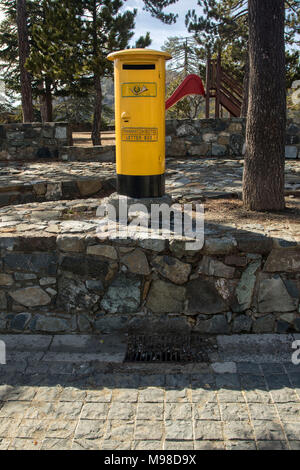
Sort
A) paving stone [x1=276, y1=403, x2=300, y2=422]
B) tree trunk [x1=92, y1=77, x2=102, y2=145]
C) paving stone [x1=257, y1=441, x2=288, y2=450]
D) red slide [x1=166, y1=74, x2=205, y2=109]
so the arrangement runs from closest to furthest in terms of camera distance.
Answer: paving stone [x1=257, y1=441, x2=288, y2=450]
paving stone [x1=276, y1=403, x2=300, y2=422]
red slide [x1=166, y1=74, x2=205, y2=109]
tree trunk [x1=92, y1=77, x2=102, y2=145]

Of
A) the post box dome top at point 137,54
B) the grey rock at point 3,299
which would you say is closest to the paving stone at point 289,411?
the grey rock at point 3,299

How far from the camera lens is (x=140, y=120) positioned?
13.7 ft

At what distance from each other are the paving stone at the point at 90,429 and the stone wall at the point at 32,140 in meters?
8.22

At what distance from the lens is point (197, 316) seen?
3.77m

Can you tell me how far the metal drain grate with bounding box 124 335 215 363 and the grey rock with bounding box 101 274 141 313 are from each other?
0.28m

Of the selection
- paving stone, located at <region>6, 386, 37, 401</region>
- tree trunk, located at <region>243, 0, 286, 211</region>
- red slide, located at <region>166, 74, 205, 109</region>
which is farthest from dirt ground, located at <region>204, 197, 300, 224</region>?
red slide, located at <region>166, 74, 205, 109</region>

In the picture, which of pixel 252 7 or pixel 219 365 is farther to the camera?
pixel 252 7

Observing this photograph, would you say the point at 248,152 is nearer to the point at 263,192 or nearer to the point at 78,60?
the point at 263,192

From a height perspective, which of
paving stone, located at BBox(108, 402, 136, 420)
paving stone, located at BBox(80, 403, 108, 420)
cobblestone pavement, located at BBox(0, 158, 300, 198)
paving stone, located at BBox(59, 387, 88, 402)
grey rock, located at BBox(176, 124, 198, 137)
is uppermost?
grey rock, located at BBox(176, 124, 198, 137)

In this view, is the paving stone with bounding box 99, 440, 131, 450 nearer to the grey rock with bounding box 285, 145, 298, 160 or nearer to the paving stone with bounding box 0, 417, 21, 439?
the paving stone with bounding box 0, 417, 21, 439

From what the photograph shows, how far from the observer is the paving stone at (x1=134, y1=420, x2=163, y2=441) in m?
2.52

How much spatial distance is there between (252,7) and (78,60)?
9.03 metres
